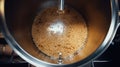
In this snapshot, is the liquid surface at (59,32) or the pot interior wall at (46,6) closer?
the pot interior wall at (46,6)

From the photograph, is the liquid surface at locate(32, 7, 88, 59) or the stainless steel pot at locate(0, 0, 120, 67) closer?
the stainless steel pot at locate(0, 0, 120, 67)

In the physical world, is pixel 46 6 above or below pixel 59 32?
above

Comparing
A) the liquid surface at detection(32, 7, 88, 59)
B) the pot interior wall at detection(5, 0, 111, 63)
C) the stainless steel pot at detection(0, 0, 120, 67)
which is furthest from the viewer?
the liquid surface at detection(32, 7, 88, 59)

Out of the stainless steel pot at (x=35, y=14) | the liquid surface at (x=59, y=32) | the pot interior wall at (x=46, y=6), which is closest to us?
the stainless steel pot at (x=35, y=14)

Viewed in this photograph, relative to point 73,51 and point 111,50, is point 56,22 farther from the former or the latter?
point 111,50

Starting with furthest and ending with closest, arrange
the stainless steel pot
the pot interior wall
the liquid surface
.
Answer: the liquid surface, the pot interior wall, the stainless steel pot

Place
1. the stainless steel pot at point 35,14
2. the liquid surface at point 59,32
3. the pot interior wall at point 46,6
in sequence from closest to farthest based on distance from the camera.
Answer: the stainless steel pot at point 35,14, the pot interior wall at point 46,6, the liquid surface at point 59,32
